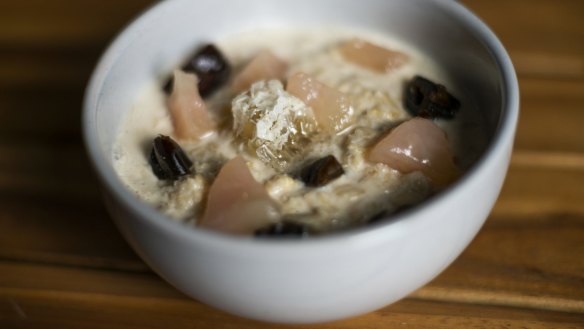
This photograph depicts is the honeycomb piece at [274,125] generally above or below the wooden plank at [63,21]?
below

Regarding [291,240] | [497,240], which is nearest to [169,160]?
[291,240]

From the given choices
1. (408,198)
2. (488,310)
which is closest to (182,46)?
(408,198)

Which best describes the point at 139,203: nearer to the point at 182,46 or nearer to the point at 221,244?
the point at 221,244

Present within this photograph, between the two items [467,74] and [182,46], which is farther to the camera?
[182,46]

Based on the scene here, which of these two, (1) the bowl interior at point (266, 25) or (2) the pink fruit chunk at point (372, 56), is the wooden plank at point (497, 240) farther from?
(2) the pink fruit chunk at point (372, 56)

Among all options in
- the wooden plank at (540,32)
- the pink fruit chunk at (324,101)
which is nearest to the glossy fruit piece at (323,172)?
the pink fruit chunk at (324,101)
